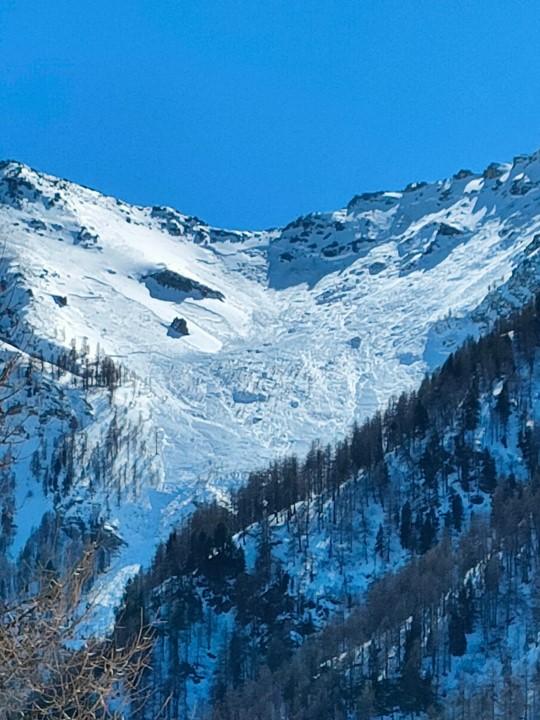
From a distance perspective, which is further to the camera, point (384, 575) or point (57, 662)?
point (384, 575)

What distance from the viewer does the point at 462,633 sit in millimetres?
80625

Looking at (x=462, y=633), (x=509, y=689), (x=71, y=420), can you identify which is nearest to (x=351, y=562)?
(x=462, y=633)

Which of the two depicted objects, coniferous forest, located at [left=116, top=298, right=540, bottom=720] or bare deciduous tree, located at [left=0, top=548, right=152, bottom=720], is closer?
bare deciduous tree, located at [left=0, top=548, right=152, bottom=720]

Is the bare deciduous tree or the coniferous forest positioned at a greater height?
the coniferous forest

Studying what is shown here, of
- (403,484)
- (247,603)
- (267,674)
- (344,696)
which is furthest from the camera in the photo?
(403,484)

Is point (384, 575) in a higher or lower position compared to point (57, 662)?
higher

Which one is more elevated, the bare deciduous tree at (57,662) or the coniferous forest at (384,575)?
the coniferous forest at (384,575)

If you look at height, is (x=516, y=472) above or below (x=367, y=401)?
below

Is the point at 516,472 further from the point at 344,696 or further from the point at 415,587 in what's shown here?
the point at 344,696

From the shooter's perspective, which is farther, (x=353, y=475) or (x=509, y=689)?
(x=353, y=475)

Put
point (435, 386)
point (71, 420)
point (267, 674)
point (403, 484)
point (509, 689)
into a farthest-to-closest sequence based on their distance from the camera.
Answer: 1. point (71, 420)
2. point (435, 386)
3. point (403, 484)
4. point (267, 674)
5. point (509, 689)

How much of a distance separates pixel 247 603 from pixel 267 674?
13522 millimetres

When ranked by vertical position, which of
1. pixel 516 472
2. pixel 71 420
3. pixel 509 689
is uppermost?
pixel 71 420

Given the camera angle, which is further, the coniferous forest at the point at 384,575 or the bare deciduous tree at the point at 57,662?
the coniferous forest at the point at 384,575
